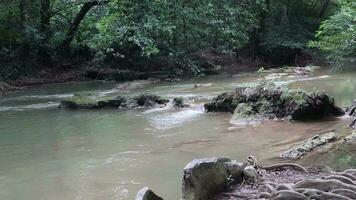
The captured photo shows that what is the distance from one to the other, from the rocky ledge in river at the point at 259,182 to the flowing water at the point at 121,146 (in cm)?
73

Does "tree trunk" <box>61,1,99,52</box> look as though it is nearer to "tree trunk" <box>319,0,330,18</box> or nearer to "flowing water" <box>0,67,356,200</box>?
"flowing water" <box>0,67,356,200</box>

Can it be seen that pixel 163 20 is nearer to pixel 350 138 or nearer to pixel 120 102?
pixel 120 102

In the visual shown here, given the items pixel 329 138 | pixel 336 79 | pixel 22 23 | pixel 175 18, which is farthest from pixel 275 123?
Result: pixel 22 23

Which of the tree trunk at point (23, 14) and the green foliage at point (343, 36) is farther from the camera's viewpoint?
the tree trunk at point (23, 14)

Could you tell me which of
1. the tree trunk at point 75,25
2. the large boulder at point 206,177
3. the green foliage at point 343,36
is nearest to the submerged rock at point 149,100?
the green foliage at point 343,36

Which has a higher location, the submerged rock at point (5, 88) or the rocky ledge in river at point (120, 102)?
the submerged rock at point (5, 88)

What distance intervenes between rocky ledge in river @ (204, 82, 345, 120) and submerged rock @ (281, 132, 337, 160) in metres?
3.08

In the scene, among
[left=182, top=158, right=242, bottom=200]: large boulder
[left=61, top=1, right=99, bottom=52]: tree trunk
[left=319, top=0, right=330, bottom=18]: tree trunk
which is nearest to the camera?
[left=182, top=158, right=242, bottom=200]: large boulder

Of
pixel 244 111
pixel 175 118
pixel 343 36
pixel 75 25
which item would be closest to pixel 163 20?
pixel 175 118

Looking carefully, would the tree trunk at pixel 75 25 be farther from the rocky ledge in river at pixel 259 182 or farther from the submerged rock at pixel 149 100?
the rocky ledge in river at pixel 259 182

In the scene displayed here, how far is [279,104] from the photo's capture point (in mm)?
13727

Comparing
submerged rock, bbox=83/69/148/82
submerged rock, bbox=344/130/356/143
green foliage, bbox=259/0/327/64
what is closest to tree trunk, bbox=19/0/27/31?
submerged rock, bbox=83/69/148/82

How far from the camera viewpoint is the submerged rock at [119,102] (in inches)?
688

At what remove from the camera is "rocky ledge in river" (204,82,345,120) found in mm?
13141
